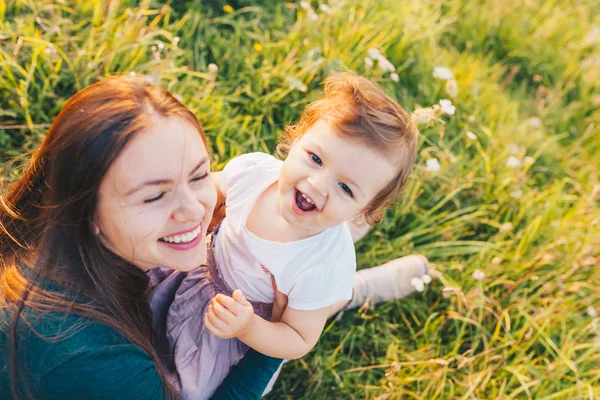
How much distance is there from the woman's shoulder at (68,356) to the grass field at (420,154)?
93cm

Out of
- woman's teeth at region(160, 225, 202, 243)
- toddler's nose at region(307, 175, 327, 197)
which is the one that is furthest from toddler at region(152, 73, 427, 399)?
woman's teeth at region(160, 225, 202, 243)

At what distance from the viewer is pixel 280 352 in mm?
1578

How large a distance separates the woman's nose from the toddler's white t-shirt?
36 cm

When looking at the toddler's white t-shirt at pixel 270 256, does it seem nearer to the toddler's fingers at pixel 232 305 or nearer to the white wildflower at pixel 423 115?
the toddler's fingers at pixel 232 305

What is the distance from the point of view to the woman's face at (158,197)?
3.84 feet

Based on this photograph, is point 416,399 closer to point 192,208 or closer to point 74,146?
point 192,208

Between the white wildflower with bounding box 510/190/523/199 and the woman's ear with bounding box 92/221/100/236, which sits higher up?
the woman's ear with bounding box 92/221/100/236

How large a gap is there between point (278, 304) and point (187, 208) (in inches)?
21.9

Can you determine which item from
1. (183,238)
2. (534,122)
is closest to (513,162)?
(534,122)

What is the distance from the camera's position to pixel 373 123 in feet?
4.58

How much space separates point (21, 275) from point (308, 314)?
0.79 m

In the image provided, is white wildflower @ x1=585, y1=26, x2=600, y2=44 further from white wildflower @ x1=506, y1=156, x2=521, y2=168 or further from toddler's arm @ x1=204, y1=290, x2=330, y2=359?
toddler's arm @ x1=204, y1=290, x2=330, y2=359

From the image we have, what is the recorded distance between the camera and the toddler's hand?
145 centimetres

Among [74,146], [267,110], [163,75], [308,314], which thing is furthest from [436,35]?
[74,146]
